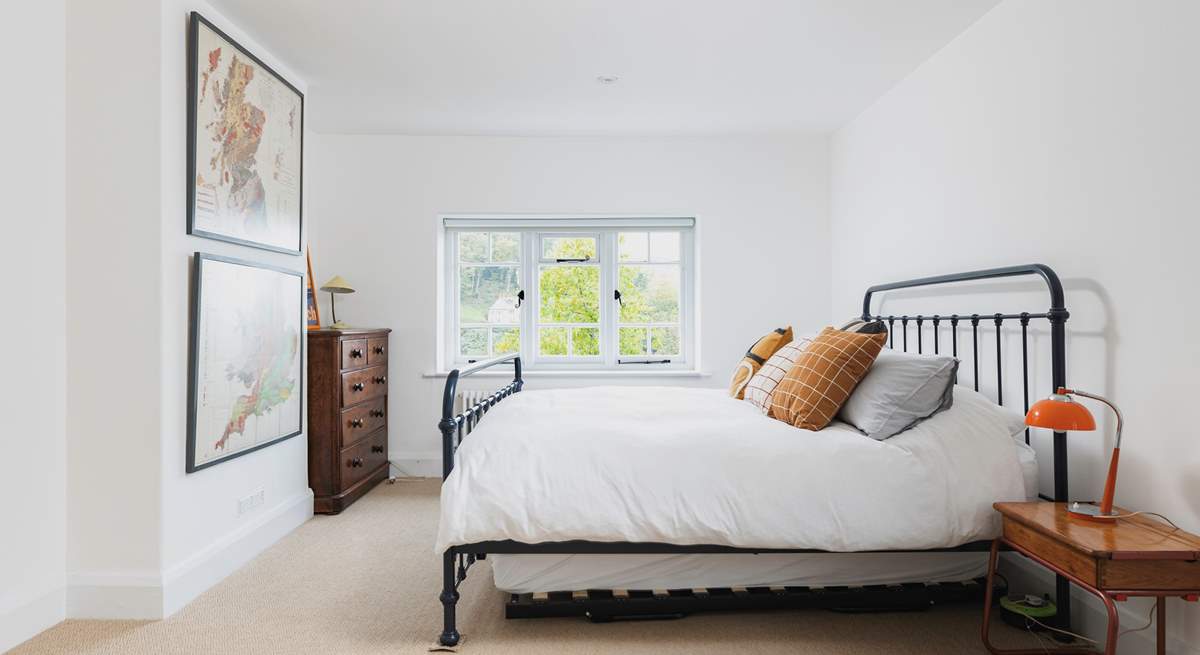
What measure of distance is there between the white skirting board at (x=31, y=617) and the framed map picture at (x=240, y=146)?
137 cm

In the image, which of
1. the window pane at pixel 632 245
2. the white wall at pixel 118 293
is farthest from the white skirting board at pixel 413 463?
the white wall at pixel 118 293

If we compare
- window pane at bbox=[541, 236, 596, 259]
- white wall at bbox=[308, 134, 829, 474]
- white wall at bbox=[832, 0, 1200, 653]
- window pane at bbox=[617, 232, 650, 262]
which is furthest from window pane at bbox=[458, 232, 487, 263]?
white wall at bbox=[832, 0, 1200, 653]

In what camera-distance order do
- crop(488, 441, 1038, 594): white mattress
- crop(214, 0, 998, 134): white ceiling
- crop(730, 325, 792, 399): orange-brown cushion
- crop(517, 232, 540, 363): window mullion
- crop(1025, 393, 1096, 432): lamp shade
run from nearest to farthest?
crop(1025, 393, 1096, 432): lamp shade
crop(488, 441, 1038, 594): white mattress
crop(214, 0, 998, 134): white ceiling
crop(730, 325, 792, 399): orange-brown cushion
crop(517, 232, 540, 363): window mullion

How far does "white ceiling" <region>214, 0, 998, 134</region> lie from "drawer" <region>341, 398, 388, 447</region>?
71.1 inches

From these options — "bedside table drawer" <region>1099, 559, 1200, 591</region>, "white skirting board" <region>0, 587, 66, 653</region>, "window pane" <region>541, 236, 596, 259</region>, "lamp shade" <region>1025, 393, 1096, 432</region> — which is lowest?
"white skirting board" <region>0, 587, 66, 653</region>

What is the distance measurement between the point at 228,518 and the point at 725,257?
328 centimetres

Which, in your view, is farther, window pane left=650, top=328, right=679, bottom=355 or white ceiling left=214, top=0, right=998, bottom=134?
window pane left=650, top=328, right=679, bottom=355

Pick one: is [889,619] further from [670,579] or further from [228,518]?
[228,518]

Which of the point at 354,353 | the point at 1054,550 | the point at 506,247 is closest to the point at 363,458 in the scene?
the point at 354,353

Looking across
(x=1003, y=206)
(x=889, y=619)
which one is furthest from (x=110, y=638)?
(x=1003, y=206)

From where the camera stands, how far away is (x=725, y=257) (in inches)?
177

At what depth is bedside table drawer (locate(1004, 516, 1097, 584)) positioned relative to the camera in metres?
1.61

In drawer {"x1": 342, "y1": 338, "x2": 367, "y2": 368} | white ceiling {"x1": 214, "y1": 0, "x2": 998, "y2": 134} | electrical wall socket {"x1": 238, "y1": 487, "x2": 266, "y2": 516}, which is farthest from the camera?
drawer {"x1": 342, "y1": 338, "x2": 367, "y2": 368}

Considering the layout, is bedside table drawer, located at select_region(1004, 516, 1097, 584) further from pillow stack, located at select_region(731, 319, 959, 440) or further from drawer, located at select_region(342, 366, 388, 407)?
drawer, located at select_region(342, 366, 388, 407)
